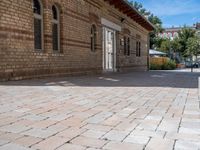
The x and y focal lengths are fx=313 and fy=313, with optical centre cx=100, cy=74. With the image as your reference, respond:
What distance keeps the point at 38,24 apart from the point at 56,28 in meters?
1.30

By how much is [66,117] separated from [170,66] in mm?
34984

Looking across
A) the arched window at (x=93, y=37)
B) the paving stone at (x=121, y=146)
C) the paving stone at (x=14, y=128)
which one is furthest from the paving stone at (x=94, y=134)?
the arched window at (x=93, y=37)

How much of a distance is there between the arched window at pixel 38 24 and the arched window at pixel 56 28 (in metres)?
0.91

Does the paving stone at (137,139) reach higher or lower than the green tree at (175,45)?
lower

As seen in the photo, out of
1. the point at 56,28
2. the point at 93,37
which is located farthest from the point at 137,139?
the point at 93,37

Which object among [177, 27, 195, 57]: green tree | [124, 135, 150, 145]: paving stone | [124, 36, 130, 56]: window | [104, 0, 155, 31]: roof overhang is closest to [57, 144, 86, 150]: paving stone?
[124, 135, 150, 145]: paving stone

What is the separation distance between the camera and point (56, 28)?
1161 centimetres

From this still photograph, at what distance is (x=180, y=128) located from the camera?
143 inches

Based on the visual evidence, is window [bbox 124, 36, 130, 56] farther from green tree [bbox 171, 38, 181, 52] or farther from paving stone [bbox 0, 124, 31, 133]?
green tree [bbox 171, 38, 181, 52]

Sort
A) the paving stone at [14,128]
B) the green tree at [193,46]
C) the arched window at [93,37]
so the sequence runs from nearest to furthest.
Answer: the paving stone at [14,128] < the arched window at [93,37] < the green tree at [193,46]

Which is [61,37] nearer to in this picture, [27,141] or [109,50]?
[109,50]

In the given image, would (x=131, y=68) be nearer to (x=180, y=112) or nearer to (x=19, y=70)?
(x=19, y=70)

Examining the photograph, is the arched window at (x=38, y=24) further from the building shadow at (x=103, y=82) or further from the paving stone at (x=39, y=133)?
the paving stone at (x=39, y=133)

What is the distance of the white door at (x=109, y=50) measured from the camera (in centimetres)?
1783
